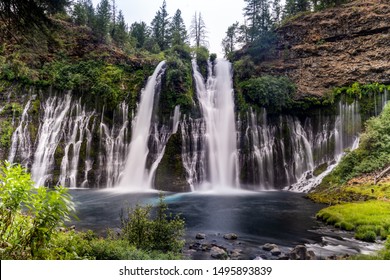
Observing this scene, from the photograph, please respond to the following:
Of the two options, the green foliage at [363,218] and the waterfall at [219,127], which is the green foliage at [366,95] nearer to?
the waterfall at [219,127]

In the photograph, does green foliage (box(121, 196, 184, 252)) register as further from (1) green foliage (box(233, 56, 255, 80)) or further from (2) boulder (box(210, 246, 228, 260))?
(1) green foliage (box(233, 56, 255, 80))

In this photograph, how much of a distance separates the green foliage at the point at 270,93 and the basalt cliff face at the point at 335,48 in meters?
1.97

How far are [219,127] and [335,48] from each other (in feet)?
56.8

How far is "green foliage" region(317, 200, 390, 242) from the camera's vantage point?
428 inches

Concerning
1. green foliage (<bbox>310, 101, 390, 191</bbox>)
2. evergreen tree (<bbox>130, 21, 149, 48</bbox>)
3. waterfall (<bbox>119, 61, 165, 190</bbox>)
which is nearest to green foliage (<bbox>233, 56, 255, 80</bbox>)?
waterfall (<bbox>119, 61, 165, 190</bbox>)

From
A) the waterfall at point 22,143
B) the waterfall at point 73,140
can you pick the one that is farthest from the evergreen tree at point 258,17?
the waterfall at point 22,143

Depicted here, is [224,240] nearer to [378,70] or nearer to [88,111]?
[88,111]

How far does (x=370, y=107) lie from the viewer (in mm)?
28391

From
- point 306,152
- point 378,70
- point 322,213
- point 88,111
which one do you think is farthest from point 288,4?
point 322,213

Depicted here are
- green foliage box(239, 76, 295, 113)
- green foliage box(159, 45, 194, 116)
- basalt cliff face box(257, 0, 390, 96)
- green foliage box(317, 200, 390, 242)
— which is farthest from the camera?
basalt cliff face box(257, 0, 390, 96)

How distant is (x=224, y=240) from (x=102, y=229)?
17.2 ft

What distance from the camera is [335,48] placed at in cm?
3266

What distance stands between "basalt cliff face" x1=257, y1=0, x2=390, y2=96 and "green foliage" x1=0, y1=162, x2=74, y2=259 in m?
31.1

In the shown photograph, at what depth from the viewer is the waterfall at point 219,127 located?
88.3 feet
